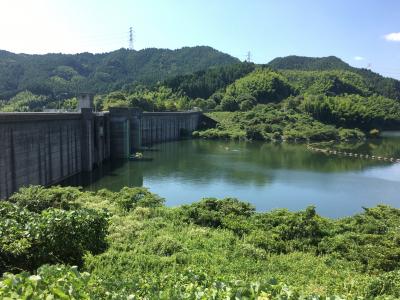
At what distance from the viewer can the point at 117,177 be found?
44062 millimetres

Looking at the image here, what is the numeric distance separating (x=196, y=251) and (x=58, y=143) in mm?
26716

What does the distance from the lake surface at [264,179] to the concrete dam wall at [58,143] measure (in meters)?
2.36

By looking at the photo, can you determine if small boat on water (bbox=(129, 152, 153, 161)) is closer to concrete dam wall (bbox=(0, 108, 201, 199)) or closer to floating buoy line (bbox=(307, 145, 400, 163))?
concrete dam wall (bbox=(0, 108, 201, 199))

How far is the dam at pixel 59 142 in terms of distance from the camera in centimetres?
2877

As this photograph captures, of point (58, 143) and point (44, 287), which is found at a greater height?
point (44, 287)

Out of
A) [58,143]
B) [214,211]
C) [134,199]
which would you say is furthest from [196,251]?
[58,143]

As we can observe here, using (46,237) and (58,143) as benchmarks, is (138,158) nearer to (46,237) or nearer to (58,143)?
(58,143)

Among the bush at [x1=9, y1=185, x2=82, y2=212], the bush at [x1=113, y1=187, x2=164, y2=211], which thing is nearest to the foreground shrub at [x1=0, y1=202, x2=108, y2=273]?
the bush at [x1=9, y1=185, x2=82, y2=212]

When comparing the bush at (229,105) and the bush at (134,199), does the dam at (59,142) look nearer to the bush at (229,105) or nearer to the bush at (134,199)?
the bush at (134,199)

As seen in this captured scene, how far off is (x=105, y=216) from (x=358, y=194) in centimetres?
3003

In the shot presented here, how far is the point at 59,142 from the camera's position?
38.6m

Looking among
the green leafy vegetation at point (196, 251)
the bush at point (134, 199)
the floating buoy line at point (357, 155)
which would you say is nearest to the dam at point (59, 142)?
the green leafy vegetation at point (196, 251)

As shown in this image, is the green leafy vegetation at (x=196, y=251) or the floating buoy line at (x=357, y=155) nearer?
the green leafy vegetation at (x=196, y=251)

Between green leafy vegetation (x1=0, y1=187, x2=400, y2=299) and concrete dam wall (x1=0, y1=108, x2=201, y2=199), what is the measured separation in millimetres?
7056
